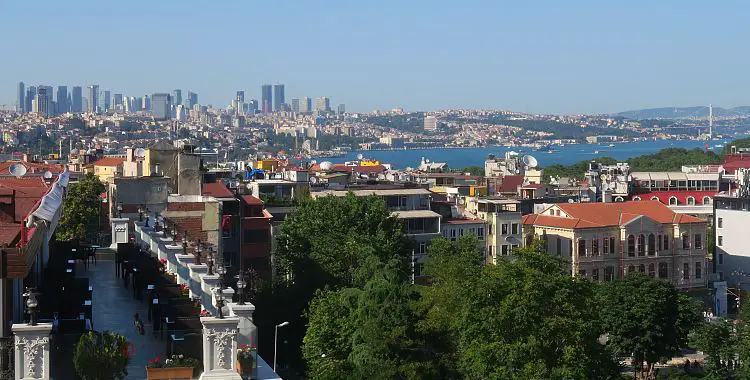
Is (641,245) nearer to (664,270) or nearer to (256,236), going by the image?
(664,270)

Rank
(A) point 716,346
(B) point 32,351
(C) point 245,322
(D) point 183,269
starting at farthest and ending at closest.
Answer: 1. (A) point 716,346
2. (D) point 183,269
3. (C) point 245,322
4. (B) point 32,351

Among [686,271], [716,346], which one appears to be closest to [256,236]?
[686,271]

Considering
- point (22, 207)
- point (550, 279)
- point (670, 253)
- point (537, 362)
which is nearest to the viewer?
point (22, 207)

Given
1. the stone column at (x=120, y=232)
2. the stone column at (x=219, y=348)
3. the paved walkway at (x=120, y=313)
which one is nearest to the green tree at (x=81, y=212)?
the stone column at (x=120, y=232)

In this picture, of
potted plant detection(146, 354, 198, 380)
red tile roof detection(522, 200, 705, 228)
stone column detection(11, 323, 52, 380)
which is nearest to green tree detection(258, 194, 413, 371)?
red tile roof detection(522, 200, 705, 228)

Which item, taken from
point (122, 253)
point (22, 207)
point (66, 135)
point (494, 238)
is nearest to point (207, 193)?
point (494, 238)

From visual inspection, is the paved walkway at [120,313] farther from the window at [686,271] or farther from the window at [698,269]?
the window at [698,269]

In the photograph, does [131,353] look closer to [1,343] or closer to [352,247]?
[1,343]
